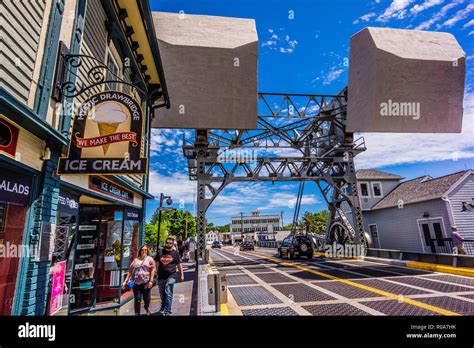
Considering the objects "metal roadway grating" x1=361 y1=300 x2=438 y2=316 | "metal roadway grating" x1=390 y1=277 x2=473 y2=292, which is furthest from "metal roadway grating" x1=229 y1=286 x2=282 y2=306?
"metal roadway grating" x1=390 y1=277 x2=473 y2=292

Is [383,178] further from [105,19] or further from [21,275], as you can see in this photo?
[21,275]

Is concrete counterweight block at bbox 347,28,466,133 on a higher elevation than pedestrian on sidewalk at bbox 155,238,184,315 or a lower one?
higher

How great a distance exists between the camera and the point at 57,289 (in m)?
4.23

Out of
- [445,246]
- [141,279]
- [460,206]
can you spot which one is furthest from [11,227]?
[460,206]

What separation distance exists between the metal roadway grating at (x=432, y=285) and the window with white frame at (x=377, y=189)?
15.8 metres

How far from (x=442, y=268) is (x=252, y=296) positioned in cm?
947

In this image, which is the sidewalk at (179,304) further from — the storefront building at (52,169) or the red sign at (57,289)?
the red sign at (57,289)

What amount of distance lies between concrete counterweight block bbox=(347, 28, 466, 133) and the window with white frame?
9062mm

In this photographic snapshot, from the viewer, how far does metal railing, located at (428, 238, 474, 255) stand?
536 inches

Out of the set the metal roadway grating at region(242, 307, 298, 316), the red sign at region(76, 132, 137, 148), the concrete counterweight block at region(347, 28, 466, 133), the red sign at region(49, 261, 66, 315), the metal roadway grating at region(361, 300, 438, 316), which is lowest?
the metal roadway grating at region(242, 307, 298, 316)

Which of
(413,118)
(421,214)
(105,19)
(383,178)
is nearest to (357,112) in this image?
(413,118)

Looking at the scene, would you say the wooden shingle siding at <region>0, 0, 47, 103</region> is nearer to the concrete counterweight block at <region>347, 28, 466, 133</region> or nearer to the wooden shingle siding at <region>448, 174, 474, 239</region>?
the concrete counterweight block at <region>347, 28, 466, 133</region>

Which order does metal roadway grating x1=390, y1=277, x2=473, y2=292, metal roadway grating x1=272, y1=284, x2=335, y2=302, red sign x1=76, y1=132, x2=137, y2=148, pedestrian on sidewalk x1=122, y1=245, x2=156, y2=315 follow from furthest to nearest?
metal roadway grating x1=390, y1=277, x2=473, y2=292, metal roadway grating x1=272, y1=284, x2=335, y2=302, pedestrian on sidewalk x1=122, y1=245, x2=156, y2=315, red sign x1=76, y1=132, x2=137, y2=148
